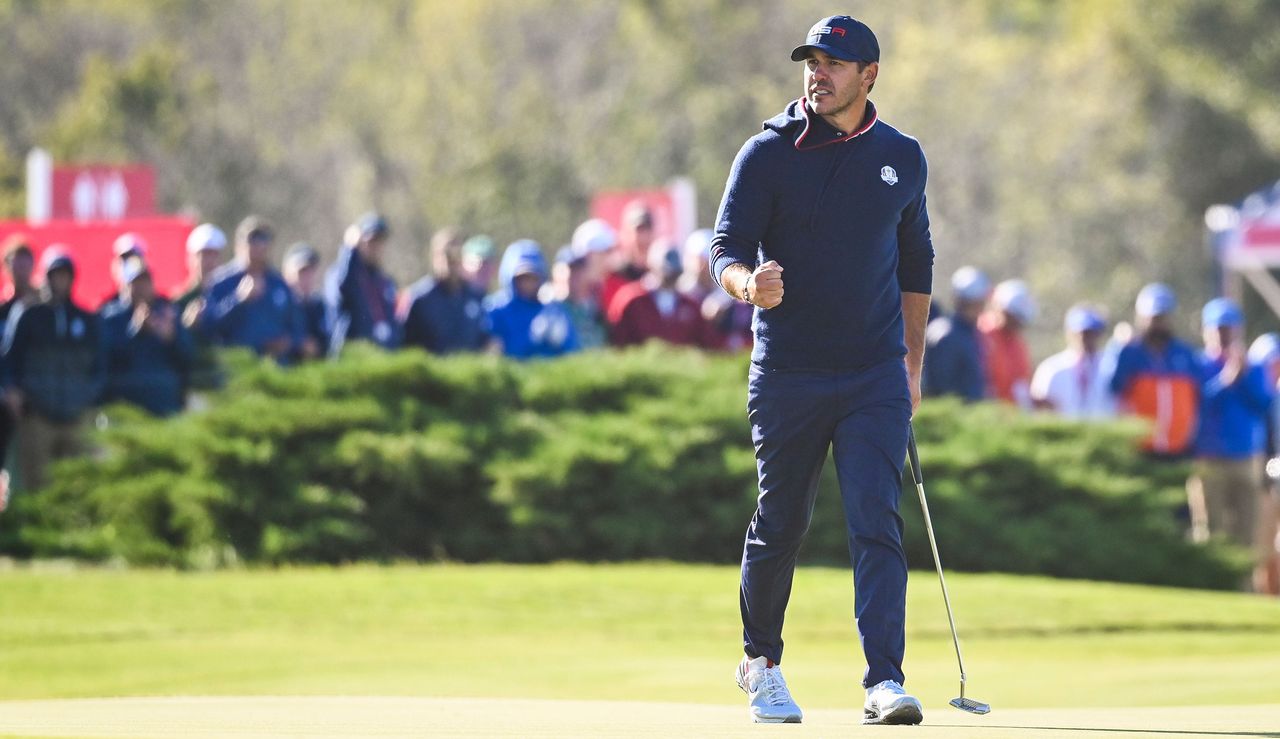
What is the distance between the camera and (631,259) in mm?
17469

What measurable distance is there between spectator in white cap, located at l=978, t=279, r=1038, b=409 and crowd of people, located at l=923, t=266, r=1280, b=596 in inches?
0.4

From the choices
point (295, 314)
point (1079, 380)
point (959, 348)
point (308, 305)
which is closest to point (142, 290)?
point (295, 314)

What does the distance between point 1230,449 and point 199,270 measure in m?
7.99

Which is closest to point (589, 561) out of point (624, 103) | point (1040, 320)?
point (1040, 320)

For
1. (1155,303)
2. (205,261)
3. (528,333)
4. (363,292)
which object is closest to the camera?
(205,261)

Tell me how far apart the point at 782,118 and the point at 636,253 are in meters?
10.6

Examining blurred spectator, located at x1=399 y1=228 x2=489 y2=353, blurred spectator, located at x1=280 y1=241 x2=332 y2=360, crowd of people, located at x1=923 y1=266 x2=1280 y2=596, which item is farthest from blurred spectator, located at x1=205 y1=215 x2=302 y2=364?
crowd of people, located at x1=923 y1=266 x2=1280 y2=596

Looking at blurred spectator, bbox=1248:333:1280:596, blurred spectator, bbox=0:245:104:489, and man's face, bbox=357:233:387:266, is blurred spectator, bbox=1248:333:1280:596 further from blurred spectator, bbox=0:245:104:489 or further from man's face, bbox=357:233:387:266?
blurred spectator, bbox=0:245:104:489

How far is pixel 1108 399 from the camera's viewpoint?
18000 millimetres

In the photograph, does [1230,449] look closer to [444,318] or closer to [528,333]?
[528,333]

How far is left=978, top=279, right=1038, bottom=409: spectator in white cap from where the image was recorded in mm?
17859

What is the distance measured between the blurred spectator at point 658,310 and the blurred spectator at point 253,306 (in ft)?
8.18

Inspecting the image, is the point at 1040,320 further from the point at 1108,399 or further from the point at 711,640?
the point at 711,640

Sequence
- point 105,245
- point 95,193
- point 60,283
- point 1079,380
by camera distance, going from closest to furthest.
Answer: point 60,283
point 105,245
point 1079,380
point 95,193
